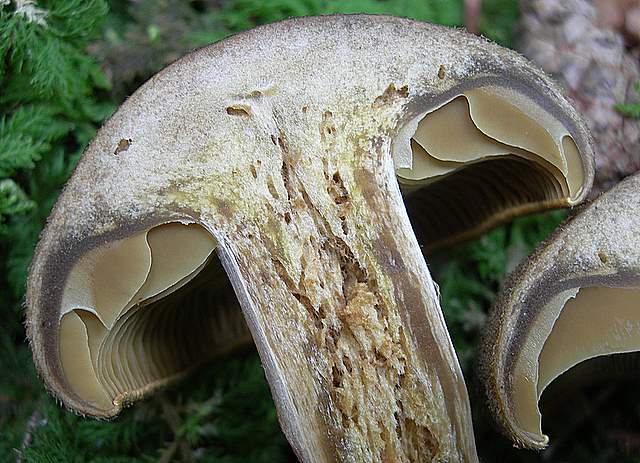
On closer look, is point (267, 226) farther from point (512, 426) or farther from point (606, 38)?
point (606, 38)

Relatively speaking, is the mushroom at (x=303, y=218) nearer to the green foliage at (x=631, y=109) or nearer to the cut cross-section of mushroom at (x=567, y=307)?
the cut cross-section of mushroom at (x=567, y=307)

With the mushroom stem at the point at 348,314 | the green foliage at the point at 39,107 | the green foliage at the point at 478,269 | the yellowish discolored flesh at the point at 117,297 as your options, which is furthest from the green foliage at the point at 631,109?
the green foliage at the point at 39,107

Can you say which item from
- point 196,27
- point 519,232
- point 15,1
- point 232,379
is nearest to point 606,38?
point 519,232

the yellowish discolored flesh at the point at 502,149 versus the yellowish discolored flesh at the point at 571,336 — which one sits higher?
the yellowish discolored flesh at the point at 502,149

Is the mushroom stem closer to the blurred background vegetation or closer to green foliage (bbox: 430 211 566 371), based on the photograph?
the blurred background vegetation

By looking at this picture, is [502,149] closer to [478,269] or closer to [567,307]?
[567,307]

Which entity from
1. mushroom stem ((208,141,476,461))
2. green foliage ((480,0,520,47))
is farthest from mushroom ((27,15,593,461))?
green foliage ((480,0,520,47))

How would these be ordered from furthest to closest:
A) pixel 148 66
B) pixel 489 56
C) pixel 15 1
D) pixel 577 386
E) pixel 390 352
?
pixel 148 66 < pixel 577 386 < pixel 15 1 < pixel 489 56 < pixel 390 352
